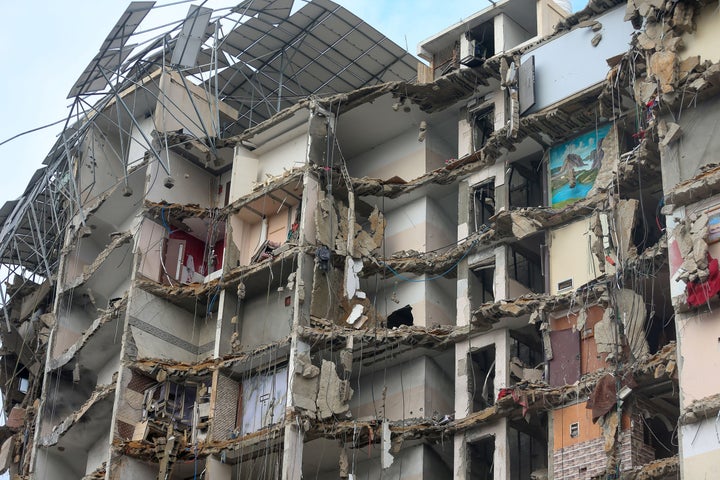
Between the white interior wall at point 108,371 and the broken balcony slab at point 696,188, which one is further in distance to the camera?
the white interior wall at point 108,371

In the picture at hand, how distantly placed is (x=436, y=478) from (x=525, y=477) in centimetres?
312

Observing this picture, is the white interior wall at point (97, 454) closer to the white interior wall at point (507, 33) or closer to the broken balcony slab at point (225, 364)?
the broken balcony slab at point (225, 364)

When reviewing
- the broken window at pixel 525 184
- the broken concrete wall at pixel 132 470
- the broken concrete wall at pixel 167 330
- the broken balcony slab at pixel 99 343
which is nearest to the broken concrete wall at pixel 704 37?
the broken window at pixel 525 184

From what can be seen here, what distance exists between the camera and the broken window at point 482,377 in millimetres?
44844

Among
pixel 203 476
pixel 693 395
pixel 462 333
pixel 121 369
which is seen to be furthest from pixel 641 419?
pixel 121 369

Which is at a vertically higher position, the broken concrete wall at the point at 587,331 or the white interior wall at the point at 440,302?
the white interior wall at the point at 440,302

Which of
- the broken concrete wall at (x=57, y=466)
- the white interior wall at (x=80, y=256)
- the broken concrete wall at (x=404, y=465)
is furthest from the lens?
the white interior wall at (x=80, y=256)

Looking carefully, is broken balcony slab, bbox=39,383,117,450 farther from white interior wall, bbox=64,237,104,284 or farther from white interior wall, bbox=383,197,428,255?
white interior wall, bbox=383,197,428,255

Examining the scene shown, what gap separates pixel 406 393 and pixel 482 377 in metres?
2.95

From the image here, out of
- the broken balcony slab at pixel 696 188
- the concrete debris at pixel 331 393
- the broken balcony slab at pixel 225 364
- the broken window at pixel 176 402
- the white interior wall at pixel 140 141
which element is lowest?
the concrete debris at pixel 331 393

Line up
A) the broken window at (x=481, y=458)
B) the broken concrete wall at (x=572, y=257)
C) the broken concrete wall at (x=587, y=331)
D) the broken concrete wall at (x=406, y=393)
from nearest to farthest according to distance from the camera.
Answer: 1. the broken concrete wall at (x=587, y=331)
2. the broken concrete wall at (x=572, y=257)
3. the broken window at (x=481, y=458)
4. the broken concrete wall at (x=406, y=393)

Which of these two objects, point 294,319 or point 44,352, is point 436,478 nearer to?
point 294,319

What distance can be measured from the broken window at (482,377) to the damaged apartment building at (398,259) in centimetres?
11

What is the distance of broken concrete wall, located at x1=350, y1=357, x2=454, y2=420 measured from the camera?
1820 inches
